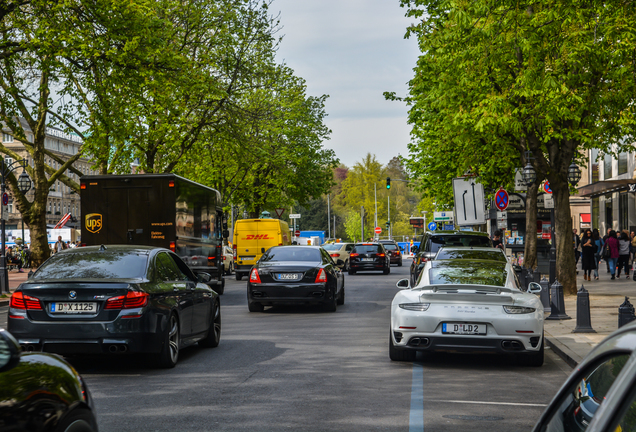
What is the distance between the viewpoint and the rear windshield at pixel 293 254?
56.4 ft

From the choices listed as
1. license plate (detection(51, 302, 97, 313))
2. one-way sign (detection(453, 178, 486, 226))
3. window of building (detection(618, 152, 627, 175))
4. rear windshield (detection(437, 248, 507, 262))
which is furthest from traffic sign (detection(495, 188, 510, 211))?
license plate (detection(51, 302, 97, 313))

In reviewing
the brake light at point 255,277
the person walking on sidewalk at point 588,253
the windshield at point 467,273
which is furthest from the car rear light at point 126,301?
the person walking on sidewalk at point 588,253

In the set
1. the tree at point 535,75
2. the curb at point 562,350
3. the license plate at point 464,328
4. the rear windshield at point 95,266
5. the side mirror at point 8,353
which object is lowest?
the curb at point 562,350

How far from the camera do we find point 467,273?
10.2 meters

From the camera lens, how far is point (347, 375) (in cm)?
882

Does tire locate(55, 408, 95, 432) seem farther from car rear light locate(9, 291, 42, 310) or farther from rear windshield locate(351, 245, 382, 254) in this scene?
rear windshield locate(351, 245, 382, 254)

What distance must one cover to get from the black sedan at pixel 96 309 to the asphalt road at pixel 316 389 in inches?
15.8

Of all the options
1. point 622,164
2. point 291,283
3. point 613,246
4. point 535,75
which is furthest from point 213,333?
point 622,164

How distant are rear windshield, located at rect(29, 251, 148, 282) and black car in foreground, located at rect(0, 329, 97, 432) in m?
5.27

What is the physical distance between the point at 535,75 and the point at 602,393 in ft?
41.6

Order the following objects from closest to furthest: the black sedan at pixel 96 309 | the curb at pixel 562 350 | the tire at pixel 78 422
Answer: the tire at pixel 78 422 → the black sedan at pixel 96 309 → the curb at pixel 562 350

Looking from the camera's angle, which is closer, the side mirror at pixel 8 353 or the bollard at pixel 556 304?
the side mirror at pixel 8 353

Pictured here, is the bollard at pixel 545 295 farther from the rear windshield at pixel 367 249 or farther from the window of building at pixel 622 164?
the window of building at pixel 622 164

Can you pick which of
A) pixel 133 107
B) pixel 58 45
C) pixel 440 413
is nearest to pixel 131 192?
pixel 58 45
